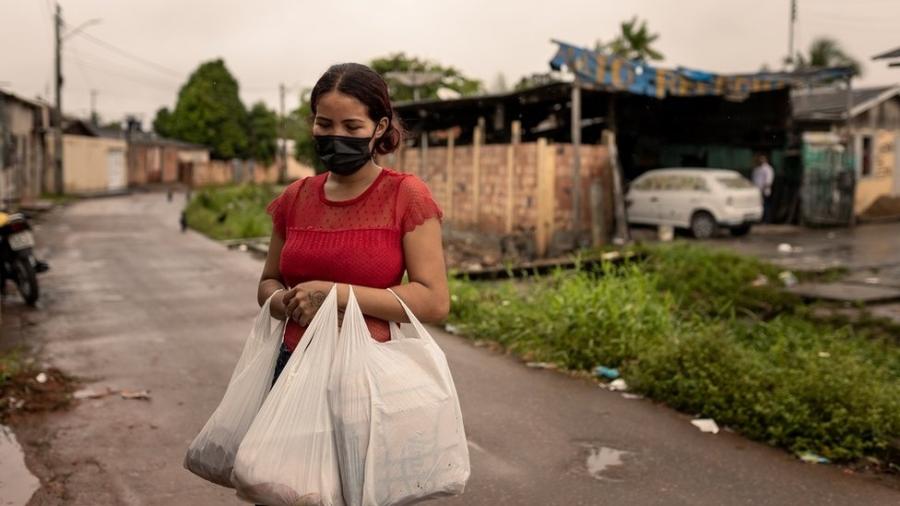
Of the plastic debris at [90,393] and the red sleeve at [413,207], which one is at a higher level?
the red sleeve at [413,207]

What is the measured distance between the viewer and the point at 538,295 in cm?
817

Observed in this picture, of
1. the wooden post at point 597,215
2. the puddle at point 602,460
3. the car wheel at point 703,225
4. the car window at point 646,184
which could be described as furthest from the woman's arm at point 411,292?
the car window at point 646,184

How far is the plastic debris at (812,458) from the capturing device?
4340mm

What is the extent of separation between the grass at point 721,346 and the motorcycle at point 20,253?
4380 millimetres

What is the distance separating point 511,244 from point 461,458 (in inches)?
500

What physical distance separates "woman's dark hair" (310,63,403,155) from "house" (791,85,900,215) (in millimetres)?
21802

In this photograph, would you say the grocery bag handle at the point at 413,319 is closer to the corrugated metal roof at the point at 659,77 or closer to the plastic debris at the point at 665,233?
Result: the corrugated metal roof at the point at 659,77

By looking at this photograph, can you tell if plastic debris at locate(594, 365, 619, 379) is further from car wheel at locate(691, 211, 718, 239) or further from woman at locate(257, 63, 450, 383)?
car wheel at locate(691, 211, 718, 239)

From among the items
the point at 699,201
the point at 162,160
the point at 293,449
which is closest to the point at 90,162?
the point at 162,160

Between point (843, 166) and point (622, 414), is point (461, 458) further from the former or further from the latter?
point (843, 166)

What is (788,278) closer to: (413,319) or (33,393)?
(33,393)

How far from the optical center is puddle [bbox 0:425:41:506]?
12.2 ft

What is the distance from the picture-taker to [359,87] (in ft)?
7.09

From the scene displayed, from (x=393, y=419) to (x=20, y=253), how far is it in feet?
26.3
